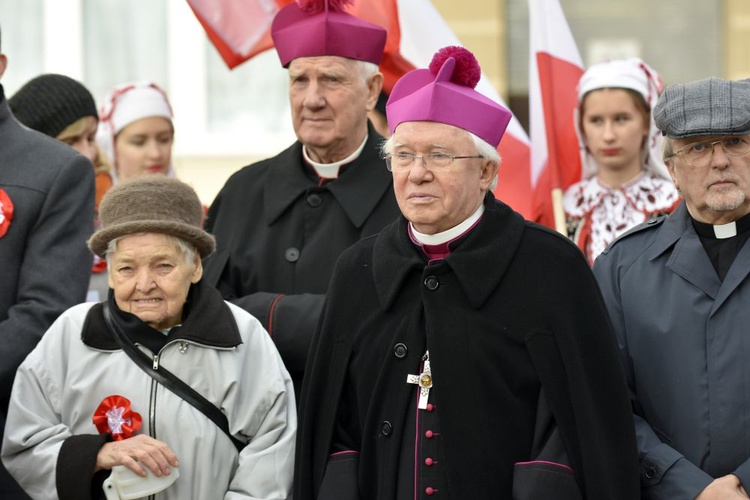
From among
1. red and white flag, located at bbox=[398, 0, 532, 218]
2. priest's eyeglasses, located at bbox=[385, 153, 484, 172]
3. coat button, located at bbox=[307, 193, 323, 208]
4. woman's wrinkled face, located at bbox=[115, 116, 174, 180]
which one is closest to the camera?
priest's eyeglasses, located at bbox=[385, 153, 484, 172]

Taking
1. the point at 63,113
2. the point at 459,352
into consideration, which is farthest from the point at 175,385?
the point at 63,113

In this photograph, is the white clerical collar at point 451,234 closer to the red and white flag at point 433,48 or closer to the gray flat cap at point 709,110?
the gray flat cap at point 709,110

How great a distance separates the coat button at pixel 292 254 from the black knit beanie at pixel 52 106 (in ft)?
5.25

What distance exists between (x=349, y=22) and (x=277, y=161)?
618 millimetres

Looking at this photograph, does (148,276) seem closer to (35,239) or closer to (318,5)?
(35,239)

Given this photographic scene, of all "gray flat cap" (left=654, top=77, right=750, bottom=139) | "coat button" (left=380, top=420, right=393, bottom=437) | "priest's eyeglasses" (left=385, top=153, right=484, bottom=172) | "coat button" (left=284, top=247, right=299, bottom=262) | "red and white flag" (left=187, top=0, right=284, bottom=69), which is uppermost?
"red and white flag" (left=187, top=0, right=284, bottom=69)

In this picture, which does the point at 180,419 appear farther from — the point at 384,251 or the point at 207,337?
the point at 384,251

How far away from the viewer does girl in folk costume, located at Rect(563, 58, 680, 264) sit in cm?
606

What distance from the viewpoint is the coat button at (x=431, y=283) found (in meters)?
4.19

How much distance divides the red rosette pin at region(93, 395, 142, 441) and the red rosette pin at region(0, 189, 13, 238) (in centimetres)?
81

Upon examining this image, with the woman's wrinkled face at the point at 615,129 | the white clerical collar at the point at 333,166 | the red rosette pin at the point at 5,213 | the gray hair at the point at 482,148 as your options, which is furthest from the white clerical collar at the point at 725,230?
the red rosette pin at the point at 5,213

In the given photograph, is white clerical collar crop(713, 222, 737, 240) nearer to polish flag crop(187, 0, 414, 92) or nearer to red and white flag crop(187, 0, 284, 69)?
polish flag crop(187, 0, 414, 92)

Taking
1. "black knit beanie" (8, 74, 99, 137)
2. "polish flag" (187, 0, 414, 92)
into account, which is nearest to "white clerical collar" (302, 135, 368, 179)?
"polish flag" (187, 0, 414, 92)

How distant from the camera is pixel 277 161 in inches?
216
